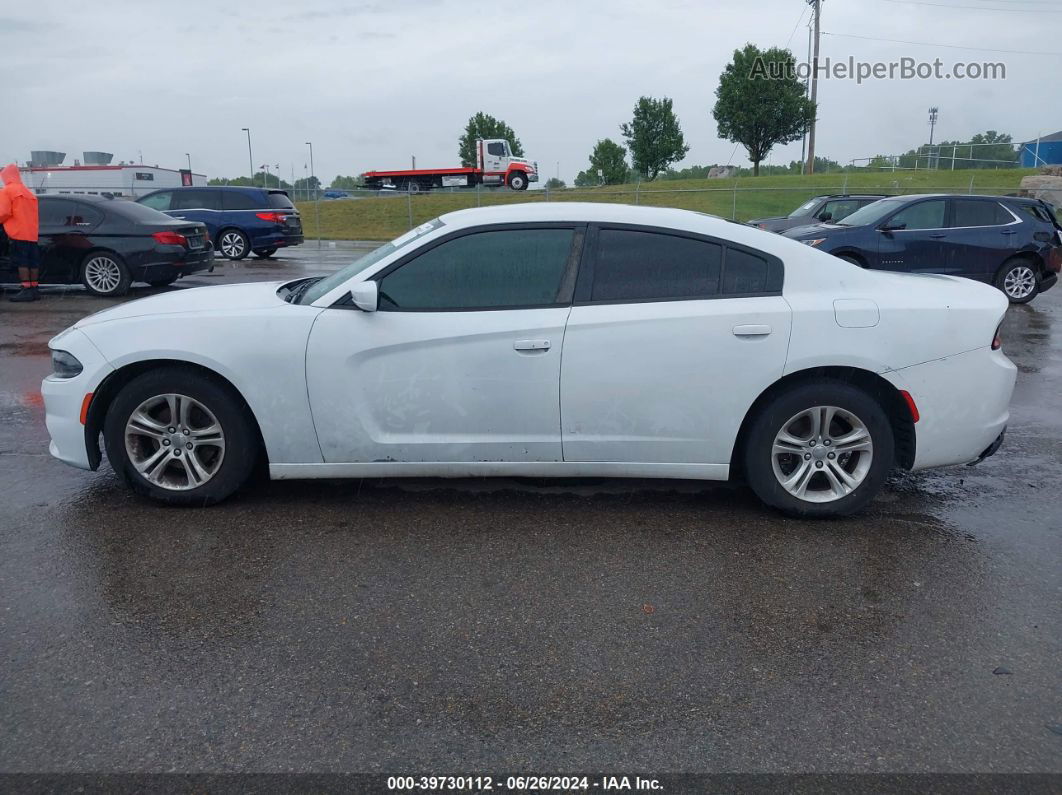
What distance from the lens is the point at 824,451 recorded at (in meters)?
4.48

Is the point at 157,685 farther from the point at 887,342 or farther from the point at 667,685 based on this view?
the point at 887,342

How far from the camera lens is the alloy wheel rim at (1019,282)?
1323 cm

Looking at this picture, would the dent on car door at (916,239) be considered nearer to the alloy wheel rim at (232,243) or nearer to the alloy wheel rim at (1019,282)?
the alloy wheel rim at (1019,282)

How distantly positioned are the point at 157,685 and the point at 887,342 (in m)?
3.54

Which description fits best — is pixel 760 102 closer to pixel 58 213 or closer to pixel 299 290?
pixel 58 213

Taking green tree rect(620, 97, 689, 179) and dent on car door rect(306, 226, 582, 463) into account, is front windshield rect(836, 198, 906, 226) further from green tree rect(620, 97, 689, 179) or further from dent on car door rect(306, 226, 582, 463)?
green tree rect(620, 97, 689, 179)

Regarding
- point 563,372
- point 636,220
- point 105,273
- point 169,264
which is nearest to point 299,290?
point 563,372

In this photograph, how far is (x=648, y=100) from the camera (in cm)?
6000

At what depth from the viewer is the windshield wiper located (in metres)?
4.81

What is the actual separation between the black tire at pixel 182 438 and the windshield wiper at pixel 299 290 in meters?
0.62

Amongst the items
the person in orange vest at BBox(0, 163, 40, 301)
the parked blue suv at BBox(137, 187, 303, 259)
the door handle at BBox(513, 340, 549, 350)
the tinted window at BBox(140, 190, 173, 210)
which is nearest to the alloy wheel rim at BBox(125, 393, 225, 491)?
the door handle at BBox(513, 340, 549, 350)

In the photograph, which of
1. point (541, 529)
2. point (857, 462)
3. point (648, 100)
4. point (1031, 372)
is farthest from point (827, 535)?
point (648, 100)

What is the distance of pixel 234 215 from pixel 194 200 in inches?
37.1

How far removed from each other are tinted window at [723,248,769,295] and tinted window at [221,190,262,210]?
16821mm
